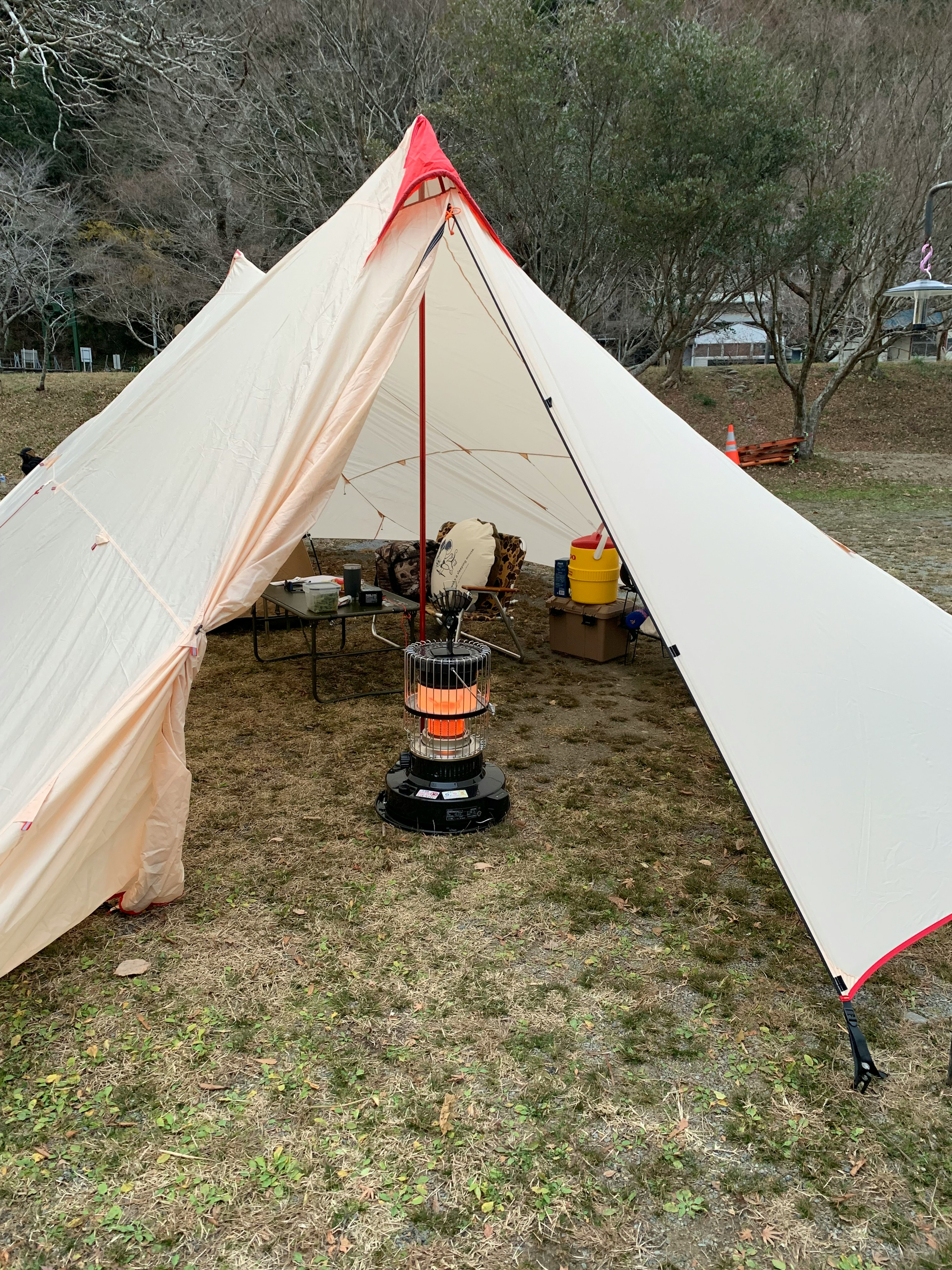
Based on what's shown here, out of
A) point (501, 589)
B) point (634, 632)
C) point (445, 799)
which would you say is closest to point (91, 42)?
point (501, 589)

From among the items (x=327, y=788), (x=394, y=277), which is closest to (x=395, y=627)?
(x=327, y=788)

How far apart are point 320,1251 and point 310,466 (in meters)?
2.10

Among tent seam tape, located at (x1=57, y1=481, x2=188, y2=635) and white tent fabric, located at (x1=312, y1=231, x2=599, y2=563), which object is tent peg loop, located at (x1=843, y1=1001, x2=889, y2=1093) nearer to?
tent seam tape, located at (x1=57, y1=481, x2=188, y2=635)

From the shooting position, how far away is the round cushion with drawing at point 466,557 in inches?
209

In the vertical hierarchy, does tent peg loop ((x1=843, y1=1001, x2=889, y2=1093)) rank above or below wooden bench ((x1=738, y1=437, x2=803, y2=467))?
above

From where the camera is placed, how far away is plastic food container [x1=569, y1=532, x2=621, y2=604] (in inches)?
204

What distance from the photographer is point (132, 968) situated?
8.27 ft

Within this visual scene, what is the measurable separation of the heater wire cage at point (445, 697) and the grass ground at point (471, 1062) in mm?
345

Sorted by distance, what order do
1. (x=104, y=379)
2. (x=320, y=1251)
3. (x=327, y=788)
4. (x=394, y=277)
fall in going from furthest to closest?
(x=104, y=379) → (x=327, y=788) → (x=394, y=277) → (x=320, y=1251)

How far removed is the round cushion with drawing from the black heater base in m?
1.96

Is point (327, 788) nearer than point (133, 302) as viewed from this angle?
Yes

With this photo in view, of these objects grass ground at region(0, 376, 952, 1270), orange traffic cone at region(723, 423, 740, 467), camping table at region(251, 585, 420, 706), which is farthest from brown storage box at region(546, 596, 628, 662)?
orange traffic cone at region(723, 423, 740, 467)

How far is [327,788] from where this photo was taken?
3705 millimetres

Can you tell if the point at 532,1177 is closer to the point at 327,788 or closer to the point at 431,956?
the point at 431,956
